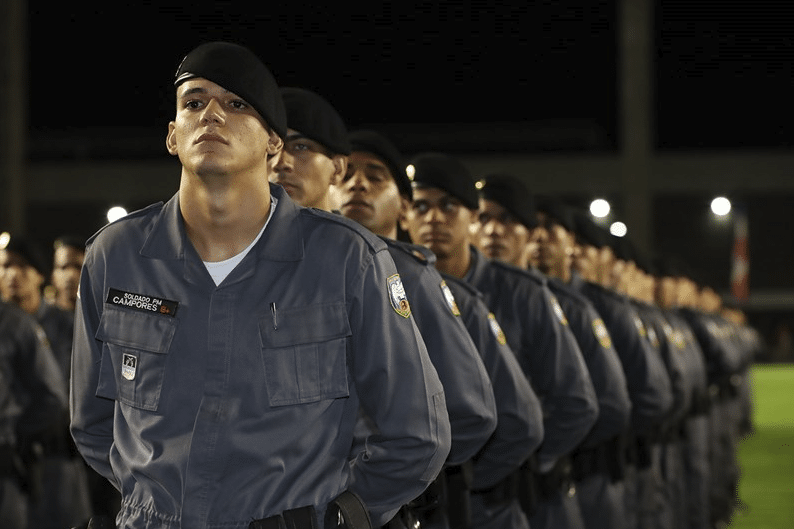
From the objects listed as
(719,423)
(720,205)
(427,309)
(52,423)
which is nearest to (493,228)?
(427,309)

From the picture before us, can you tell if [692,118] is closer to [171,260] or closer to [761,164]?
[761,164]

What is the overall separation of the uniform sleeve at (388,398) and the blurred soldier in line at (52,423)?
19.5ft

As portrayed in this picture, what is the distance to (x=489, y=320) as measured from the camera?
5211 millimetres

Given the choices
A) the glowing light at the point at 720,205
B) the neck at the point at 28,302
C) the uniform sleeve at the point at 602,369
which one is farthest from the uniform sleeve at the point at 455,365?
the glowing light at the point at 720,205

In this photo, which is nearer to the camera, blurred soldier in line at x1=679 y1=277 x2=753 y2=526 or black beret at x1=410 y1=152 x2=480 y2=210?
black beret at x1=410 y1=152 x2=480 y2=210

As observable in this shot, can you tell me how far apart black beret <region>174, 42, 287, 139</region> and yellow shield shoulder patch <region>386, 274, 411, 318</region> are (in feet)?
1.36

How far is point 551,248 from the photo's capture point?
8.19 meters

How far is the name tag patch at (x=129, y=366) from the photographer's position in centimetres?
318

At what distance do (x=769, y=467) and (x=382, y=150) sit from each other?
557 inches

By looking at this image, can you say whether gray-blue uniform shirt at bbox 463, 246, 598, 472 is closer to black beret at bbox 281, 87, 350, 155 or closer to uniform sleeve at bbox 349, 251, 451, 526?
black beret at bbox 281, 87, 350, 155

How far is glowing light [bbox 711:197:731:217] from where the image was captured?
1603 inches

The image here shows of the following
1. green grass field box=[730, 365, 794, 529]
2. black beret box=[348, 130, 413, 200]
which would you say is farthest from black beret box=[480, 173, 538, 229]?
green grass field box=[730, 365, 794, 529]

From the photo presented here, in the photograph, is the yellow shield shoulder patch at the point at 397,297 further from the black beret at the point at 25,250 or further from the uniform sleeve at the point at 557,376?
the black beret at the point at 25,250

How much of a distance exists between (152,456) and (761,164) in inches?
1506
